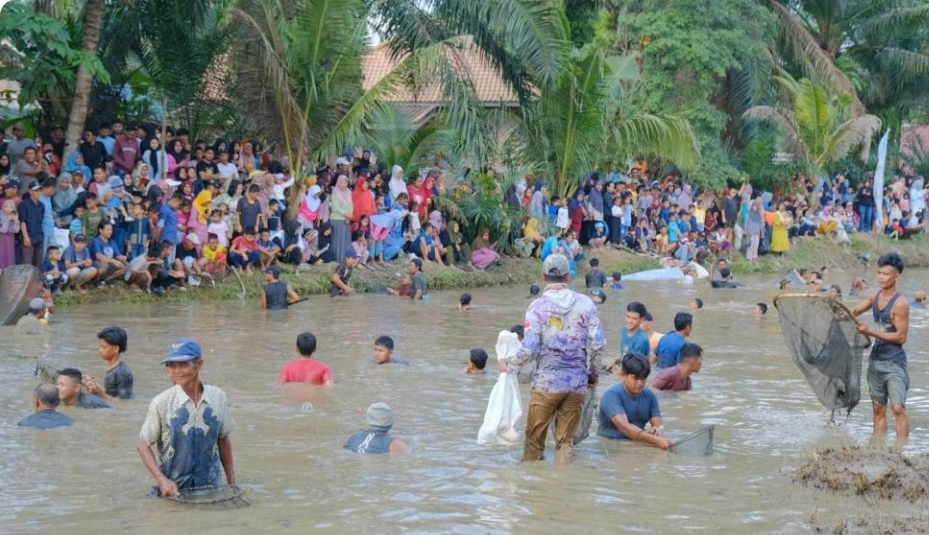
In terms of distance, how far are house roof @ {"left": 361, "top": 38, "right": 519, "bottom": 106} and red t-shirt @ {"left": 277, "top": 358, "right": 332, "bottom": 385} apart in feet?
36.4

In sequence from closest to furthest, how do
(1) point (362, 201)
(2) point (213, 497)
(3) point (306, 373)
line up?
1. (2) point (213, 497)
2. (3) point (306, 373)
3. (1) point (362, 201)

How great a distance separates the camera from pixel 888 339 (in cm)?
1048

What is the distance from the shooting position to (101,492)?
8852mm

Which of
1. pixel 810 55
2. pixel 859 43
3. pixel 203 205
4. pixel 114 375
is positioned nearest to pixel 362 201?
pixel 203 205

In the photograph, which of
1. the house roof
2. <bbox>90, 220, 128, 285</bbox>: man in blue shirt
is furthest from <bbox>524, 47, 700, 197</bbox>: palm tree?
<bbox>90, 220, 128, 285</bbox>: man in blue shirt

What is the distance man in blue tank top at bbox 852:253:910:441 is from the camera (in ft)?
34.2

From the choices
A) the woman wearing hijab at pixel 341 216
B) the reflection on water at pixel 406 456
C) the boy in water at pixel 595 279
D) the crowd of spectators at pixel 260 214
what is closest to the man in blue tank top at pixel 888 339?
the reflection on water at pixel 406 456

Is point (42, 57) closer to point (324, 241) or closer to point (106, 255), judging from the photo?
point (106, 255)

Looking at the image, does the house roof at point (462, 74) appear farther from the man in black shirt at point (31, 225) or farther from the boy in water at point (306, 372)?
the boy in water at point (306, 372)

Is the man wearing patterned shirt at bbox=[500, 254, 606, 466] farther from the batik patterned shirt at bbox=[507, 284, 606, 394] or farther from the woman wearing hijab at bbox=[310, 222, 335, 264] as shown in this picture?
the woman wearing hijab at bbox=[310, 222, 335, 264]

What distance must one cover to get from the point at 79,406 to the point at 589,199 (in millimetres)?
18492

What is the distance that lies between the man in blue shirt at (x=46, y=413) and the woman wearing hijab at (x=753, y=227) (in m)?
23.0

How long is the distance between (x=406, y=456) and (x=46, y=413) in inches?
112

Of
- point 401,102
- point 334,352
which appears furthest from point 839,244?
point 334,352
